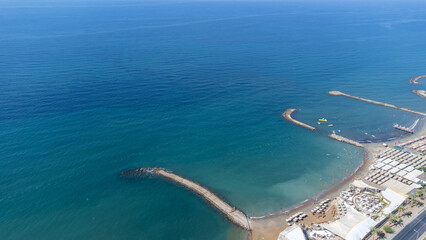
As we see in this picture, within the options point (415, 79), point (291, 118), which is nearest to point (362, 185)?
point (291, 118)

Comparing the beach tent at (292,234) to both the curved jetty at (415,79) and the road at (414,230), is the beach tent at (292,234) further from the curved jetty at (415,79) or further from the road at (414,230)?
the curved jetty at (415,79)

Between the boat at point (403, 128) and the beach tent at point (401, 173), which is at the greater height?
the boat at point (403, 128)

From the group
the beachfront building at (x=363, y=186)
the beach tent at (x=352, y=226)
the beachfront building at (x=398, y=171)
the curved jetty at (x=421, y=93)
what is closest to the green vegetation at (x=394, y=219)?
the beach tent at (x=352, y=226)

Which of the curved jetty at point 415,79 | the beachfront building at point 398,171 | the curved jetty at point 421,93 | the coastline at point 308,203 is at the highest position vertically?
the curved jetty at point 415,79

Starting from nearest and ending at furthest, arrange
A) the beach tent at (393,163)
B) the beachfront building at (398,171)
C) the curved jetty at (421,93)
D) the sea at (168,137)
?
the sea at (168,137) < the beachfront building at (398,171) < the beach tent at (393,163) < the curved jetty at (421,93)

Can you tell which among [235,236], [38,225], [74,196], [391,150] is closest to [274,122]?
[391,150]

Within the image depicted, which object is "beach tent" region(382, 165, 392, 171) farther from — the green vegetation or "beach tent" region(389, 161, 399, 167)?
the green vegetation

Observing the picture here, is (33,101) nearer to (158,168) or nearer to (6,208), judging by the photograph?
(6,208)

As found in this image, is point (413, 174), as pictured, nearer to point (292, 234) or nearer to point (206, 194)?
point (292, 234)
